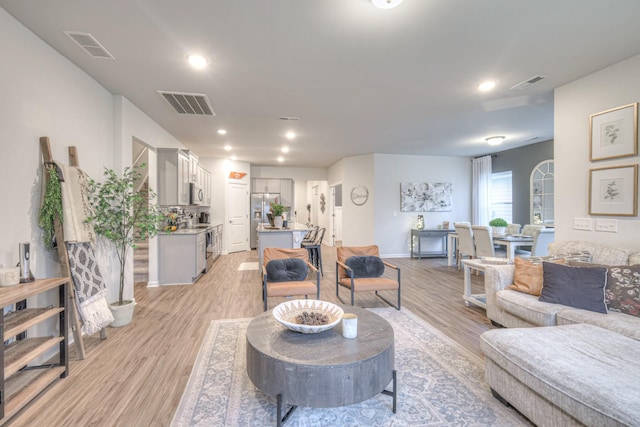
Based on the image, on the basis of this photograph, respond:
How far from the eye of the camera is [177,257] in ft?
16.1

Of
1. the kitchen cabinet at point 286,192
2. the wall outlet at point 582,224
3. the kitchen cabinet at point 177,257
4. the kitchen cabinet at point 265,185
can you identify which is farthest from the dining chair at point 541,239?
the kitchen cabinet at point 265,185

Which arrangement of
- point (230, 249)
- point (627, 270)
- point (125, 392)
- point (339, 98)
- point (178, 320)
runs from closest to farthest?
point (125, 392)
point (627, 270)
point (178, 320)
point (339, 98)
point (230, 249)

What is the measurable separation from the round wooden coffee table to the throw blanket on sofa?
1804mm

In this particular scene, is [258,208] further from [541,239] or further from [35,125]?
[541,239]

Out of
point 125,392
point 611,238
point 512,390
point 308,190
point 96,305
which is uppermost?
point 308,190

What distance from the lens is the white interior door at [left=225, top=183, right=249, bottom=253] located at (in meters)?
8.29

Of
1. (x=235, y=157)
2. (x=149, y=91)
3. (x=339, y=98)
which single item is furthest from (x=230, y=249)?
(x=339, y=98)

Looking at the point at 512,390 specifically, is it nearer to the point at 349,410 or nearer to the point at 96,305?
the point at 349,410

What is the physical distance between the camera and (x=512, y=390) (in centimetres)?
179

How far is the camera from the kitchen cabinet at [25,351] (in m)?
1.71

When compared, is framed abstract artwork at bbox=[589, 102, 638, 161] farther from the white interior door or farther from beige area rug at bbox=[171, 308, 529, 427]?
the white interior door

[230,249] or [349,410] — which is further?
[230,249]

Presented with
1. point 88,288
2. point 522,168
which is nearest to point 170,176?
point 88,288

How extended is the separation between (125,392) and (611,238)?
4.66 metres
